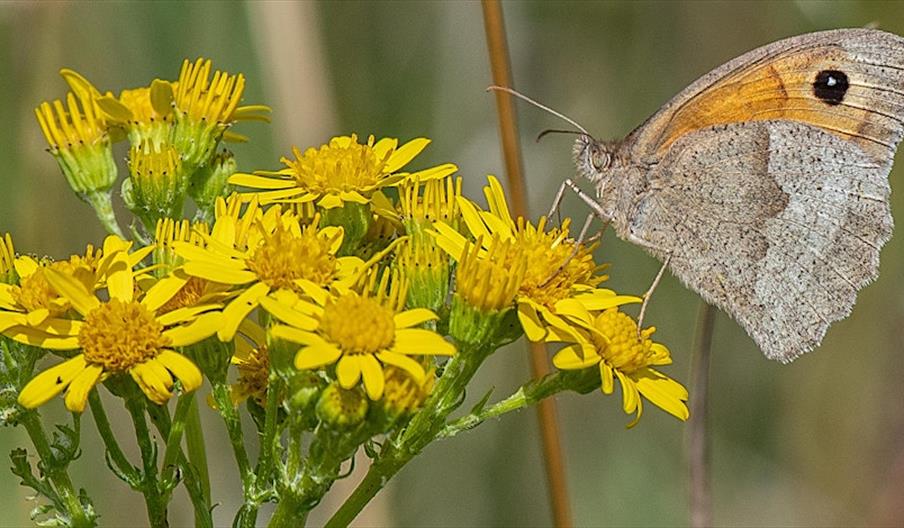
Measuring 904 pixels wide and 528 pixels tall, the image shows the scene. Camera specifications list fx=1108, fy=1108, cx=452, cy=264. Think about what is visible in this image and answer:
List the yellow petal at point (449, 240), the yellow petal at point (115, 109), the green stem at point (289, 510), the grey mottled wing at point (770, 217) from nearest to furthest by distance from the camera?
1. the green stem at point (289, 510)
2. the yellow petal at point (449, 240)
3. the yellow petal at point (115, 109)
4. the grey mottled wing at point (770, 217)

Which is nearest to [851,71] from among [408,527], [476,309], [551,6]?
[476,309]

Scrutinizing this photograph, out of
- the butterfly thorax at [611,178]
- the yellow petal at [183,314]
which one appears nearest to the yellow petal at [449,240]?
the yellow petal at [183,314]

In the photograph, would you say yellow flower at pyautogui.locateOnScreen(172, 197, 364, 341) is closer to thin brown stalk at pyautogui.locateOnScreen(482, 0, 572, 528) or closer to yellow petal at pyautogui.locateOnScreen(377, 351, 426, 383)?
yellow petal at pyautogui.locateOnScreen(377, 351, 426, 383)

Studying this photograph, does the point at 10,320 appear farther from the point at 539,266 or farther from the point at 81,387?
the point at 539,266

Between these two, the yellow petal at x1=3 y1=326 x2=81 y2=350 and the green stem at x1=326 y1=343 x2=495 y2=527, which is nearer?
the yellow petal at x1=3 y1=326 x2=81 y2=350

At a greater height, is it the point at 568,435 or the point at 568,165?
the point at 568,165

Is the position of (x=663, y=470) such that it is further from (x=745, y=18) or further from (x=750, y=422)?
(x=745, y=18)

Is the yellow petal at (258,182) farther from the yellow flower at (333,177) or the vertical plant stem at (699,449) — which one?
the vertical plant stem at (699,449)

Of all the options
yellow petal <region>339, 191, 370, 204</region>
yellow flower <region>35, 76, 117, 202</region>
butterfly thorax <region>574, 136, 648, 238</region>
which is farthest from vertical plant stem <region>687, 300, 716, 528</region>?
yellow flower <region>35, 76, 117, 202</region>
